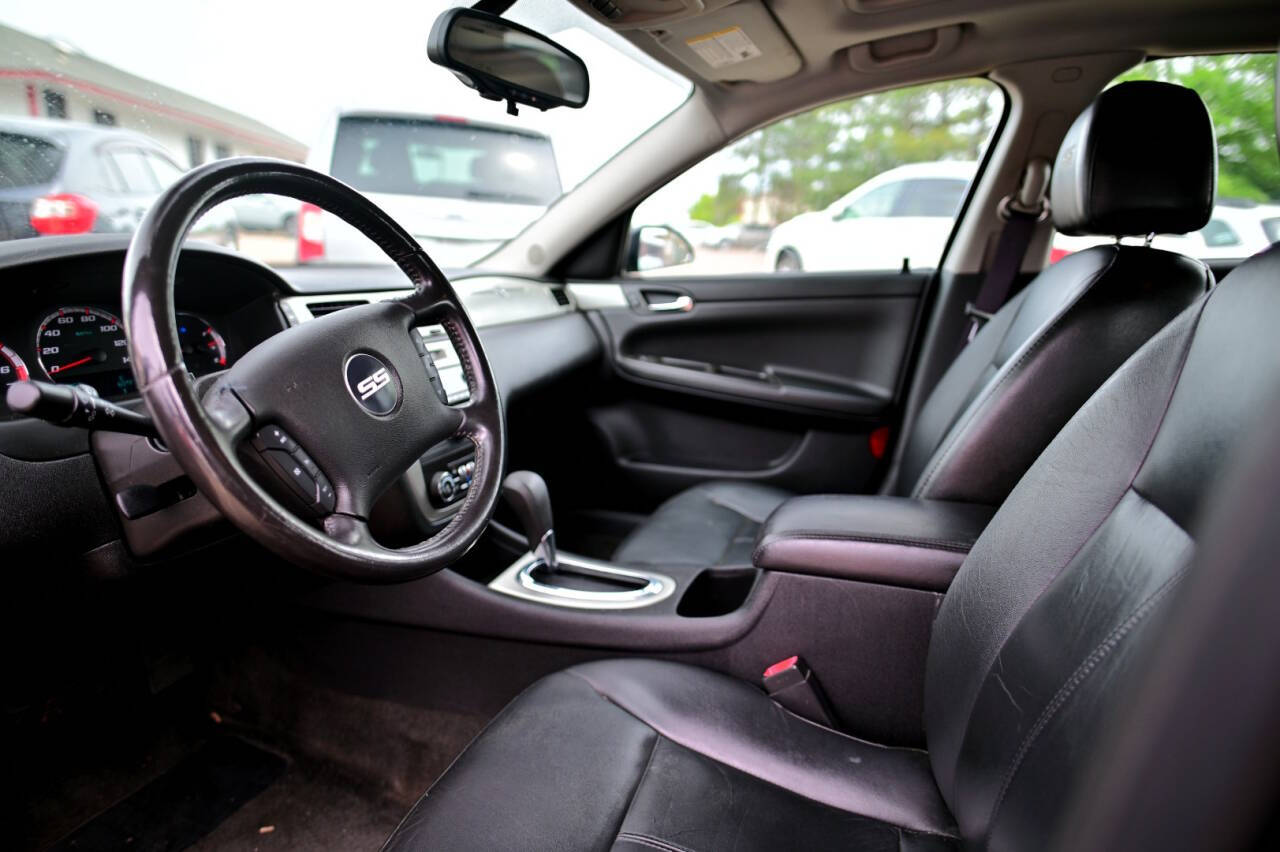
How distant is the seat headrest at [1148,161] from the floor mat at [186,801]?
2.11m

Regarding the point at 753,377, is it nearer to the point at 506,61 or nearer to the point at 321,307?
the point at 506,61

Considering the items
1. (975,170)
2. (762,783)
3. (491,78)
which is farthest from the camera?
(975,170)

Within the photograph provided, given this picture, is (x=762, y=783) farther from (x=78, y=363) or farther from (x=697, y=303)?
(x=697, y=303)

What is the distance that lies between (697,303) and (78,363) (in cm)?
192

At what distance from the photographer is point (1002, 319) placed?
5.74ft

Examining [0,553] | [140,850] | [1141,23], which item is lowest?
[140,850]

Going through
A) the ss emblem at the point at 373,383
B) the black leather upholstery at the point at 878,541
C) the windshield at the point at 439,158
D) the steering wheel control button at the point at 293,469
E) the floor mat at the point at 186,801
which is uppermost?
the windshield at the point at 439,158

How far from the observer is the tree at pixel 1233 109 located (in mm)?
1491

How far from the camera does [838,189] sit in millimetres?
2553

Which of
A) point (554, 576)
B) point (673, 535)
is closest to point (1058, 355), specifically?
point (673, 535)

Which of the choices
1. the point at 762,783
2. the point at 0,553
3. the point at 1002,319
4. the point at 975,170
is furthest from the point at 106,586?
the point at 975,170

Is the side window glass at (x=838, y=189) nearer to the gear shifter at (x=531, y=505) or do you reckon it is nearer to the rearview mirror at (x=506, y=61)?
the rearview mirror at (x=506, y=61)

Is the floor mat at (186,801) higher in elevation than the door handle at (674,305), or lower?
lower

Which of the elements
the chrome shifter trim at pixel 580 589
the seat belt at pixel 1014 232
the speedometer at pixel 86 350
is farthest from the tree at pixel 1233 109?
the speedometer at pixel 86 350
